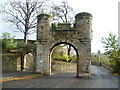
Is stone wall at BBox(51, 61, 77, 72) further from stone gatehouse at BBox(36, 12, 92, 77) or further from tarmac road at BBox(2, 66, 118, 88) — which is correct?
tarmac road at BBox(2, 66, 118, 88)

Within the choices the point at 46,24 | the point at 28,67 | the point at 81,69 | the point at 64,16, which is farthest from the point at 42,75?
the point at 64,16

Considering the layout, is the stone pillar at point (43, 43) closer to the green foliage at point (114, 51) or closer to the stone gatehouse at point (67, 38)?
the stone gatehouse at point (67, 38)

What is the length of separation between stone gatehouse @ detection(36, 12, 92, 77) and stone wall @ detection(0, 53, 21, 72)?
5234mm

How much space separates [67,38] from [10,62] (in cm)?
843

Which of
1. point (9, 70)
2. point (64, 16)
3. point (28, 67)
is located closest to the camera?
point (9, 70)

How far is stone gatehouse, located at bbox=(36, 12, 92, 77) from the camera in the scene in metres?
11.6

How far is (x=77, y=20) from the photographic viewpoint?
1195 centimetres

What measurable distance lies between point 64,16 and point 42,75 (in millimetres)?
15516

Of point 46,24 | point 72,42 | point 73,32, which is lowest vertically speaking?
point 72,42

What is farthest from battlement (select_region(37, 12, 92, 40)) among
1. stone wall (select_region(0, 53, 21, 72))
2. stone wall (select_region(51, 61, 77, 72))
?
stone wall (select_region(51, 61, 77, 72))

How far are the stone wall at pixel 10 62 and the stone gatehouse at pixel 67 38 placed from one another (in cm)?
523

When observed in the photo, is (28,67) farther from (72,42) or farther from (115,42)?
(115,42)

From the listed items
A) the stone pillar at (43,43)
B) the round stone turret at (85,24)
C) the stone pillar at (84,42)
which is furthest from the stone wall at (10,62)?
the round stone turret at (85,24)

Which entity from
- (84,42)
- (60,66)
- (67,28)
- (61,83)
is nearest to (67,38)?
(67,28)
